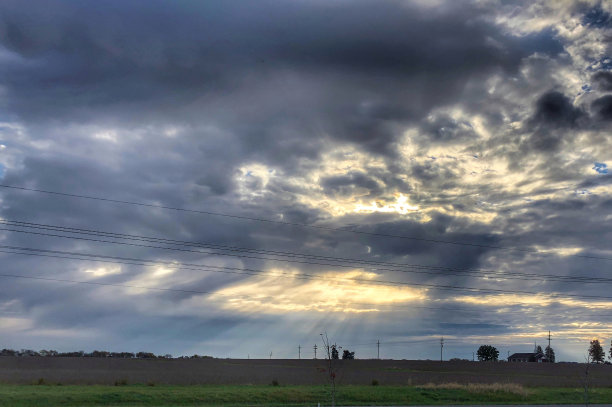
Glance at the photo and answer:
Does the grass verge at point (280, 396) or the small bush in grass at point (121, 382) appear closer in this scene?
the grass verge at point (280, 396)

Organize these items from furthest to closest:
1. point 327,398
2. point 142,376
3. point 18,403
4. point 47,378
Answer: point 142,376 < point 47,378 < point 327,398 < point 18,403

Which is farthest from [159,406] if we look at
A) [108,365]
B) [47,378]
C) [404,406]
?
[108,365]

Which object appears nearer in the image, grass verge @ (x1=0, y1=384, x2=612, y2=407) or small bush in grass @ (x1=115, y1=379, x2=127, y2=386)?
grass verge @ (x1=0, y1=384, x2=612, y2=407)

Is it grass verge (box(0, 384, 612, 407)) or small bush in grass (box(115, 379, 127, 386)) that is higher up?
grass verge (box(0, 384, 612, 407))

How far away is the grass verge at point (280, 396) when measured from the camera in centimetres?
5759

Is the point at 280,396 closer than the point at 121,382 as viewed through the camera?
Yes

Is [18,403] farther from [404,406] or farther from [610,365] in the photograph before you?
[610,365]

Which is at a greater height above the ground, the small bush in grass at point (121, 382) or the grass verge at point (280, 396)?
the grass verge at point (280, 396)

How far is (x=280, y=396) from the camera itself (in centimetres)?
6569

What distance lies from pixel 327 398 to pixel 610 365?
12969 cm

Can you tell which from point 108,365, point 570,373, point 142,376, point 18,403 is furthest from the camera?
point 570,373

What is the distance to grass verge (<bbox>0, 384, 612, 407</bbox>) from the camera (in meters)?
57.6

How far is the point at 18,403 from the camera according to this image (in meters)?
53.4

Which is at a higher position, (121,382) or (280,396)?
(280,396)
